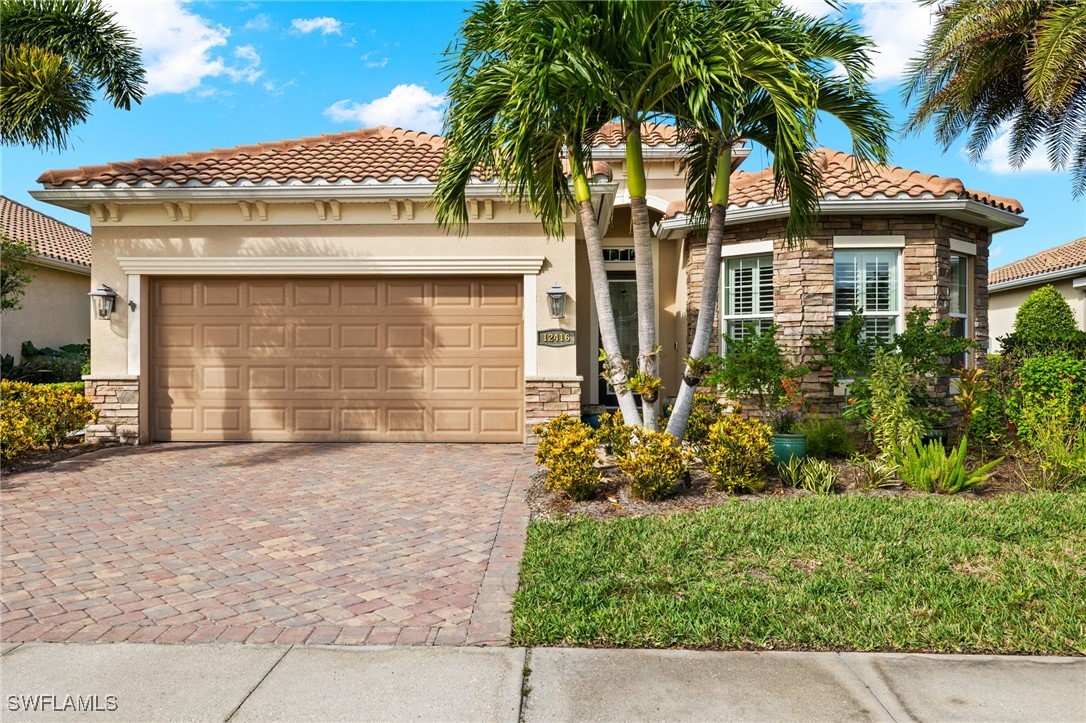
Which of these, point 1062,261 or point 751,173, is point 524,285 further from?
point 1062,261

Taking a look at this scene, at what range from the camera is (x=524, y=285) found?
967cm

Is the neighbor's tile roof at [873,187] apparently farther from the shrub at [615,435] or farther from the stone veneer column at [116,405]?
the stone veneer column at [116,405]

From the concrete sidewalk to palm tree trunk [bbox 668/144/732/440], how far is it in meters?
3.71

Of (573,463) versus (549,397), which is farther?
(549,397)

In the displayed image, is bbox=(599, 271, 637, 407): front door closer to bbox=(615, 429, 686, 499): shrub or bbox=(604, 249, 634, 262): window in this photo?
bbox=(604, 249, 634, 262): window

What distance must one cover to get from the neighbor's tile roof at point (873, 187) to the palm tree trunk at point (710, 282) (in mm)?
2573

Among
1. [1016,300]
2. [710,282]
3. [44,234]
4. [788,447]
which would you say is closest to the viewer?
[710,282]

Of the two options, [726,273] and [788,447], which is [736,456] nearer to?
[788,447]

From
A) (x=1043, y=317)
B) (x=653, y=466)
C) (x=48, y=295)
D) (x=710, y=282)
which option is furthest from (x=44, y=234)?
(x=1043, y=317)

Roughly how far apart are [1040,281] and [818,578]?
19.5 metres

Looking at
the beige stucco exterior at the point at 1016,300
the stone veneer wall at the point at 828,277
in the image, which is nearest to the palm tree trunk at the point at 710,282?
the stone veneer wall at the point at 828,277

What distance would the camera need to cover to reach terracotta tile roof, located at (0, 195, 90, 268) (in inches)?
651

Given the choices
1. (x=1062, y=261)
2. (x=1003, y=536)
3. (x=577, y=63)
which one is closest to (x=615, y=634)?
(x=1003, y=536)

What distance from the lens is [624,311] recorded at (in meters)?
12.5
